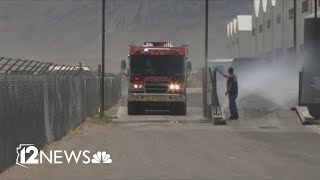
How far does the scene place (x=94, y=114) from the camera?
98.2ft

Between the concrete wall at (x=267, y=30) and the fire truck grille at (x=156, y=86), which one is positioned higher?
the concrete wall at (x=267, y=30)

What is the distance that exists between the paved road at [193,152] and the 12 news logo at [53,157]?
0.33 metres

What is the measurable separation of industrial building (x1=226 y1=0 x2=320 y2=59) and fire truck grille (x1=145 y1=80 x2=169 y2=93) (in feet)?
49.6

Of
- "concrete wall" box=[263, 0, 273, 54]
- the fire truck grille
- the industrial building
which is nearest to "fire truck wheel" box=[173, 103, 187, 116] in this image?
A: the fire truck grille

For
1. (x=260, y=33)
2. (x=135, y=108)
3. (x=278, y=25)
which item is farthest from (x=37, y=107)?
(x=260, y=33)

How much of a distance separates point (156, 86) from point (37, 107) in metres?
13.4

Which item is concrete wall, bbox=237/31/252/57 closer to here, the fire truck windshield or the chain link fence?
the fire truck windshield

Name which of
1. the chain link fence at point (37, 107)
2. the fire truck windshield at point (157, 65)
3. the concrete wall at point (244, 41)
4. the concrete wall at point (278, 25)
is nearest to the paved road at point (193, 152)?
the chain link fence at point (37, 107)

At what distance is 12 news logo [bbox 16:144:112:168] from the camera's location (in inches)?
551

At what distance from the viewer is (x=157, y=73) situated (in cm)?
2898

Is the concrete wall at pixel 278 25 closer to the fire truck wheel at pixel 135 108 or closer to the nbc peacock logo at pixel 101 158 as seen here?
the fire truck wheel at pixel 135 108

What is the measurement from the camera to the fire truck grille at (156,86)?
2906 cm

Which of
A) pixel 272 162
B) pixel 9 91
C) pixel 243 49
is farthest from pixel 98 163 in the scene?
pixel 243 49

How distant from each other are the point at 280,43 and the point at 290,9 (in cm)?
599
